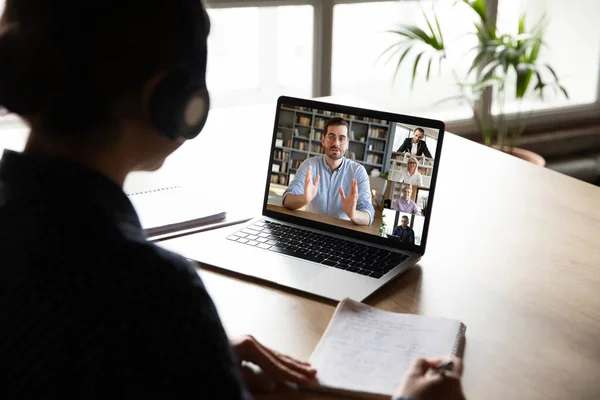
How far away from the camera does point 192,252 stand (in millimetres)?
Answer: 1370

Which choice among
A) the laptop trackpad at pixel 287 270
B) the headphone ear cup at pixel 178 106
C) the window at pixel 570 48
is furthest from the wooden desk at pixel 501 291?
the window at pixel 570 48

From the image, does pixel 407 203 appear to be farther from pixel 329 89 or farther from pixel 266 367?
pixel 329 89

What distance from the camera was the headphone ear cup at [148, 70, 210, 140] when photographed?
0.79 m

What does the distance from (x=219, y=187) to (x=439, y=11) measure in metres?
2.32

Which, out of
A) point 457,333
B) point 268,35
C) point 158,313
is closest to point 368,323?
point 457,333

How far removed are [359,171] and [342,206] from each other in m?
0.07

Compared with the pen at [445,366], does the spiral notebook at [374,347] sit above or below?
below

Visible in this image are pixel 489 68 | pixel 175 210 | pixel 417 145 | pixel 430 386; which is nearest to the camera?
pixel 430 386

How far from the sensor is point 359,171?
1.38 metres

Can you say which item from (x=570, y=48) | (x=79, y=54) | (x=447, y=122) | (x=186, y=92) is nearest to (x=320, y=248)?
(x=186, y=92)

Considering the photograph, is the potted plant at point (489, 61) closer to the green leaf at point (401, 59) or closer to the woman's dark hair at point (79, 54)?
the green leaf at point (401, 59)

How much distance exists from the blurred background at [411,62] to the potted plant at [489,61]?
0.07 ft

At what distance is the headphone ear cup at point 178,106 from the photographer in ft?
2.60

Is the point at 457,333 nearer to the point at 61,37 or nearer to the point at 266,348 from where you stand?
the point at 266,348
